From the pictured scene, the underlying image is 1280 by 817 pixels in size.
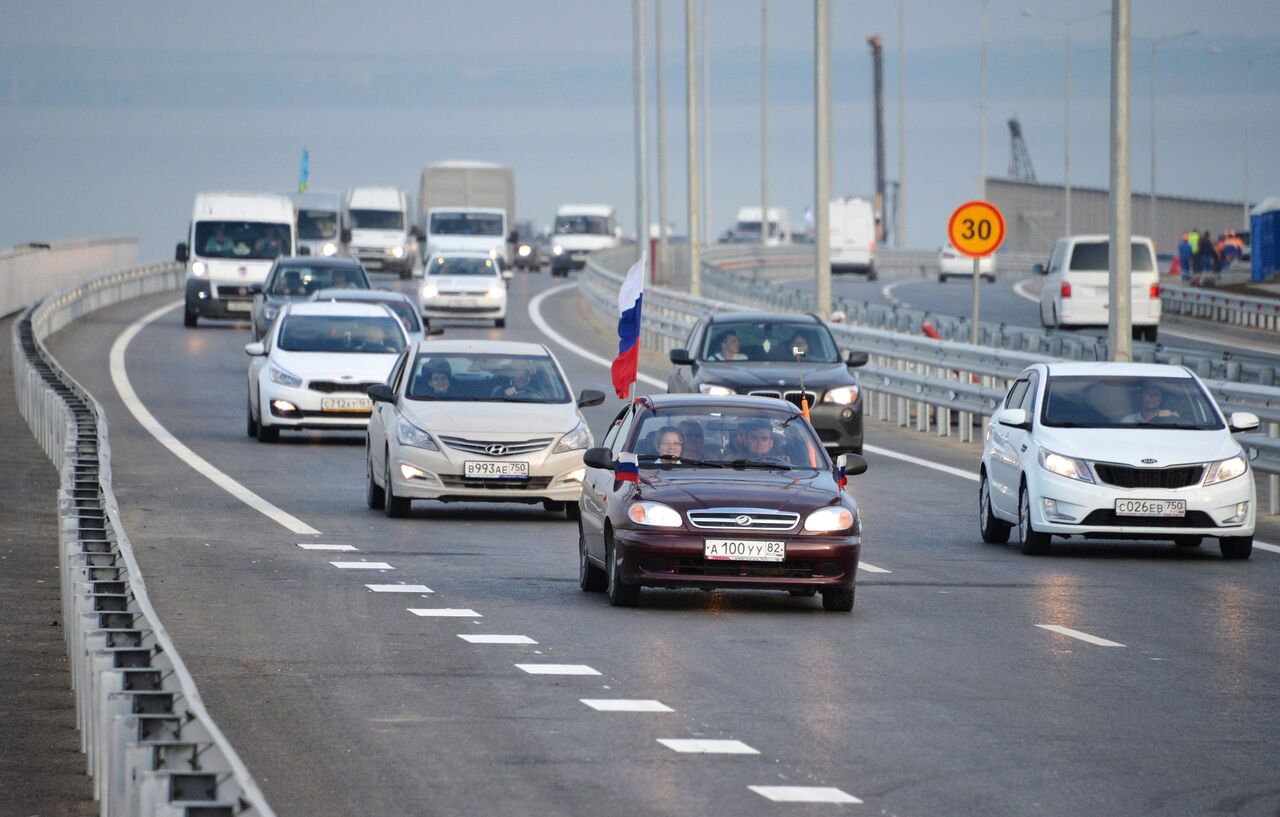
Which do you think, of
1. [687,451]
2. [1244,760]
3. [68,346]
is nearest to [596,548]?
[687,451]

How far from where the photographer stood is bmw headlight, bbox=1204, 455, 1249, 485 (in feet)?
59.0

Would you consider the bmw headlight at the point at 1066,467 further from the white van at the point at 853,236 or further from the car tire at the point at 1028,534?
the white van at the point at 853,236

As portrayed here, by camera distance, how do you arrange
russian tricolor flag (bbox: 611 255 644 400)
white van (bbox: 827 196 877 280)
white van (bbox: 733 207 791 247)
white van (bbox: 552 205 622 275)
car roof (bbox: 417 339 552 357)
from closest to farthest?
1. car roof (bbox: 417 339 552 357)
2. russian tricolor flag (bbox: 611 255 644 400)
3. white van (bbox: 552 205 622 275)
4. white van (bbox: 827 196 877 280)
5. white van (bbox: 733 207 791 247)

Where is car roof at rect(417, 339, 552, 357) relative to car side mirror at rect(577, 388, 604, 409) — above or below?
above

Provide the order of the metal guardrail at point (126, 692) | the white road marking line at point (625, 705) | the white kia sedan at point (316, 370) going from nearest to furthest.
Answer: the metal guardrail at point (126, 692) → the white road marking line at point (625, 705) → the white kia sedan at point (316, 370)

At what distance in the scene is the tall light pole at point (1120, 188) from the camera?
26219 mm

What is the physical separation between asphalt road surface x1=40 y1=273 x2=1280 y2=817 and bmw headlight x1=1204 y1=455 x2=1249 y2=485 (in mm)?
613

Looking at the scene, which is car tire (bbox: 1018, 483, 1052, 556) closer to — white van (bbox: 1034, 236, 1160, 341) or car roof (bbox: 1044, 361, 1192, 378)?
car roof (bbox: 1044, 361, 1192, 378)

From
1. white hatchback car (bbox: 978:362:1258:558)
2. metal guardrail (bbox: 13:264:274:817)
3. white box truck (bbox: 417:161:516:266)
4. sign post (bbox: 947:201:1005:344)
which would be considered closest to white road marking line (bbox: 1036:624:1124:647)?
white hatchback car (bbox: 978:362:1258:558)

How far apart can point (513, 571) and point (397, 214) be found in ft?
200

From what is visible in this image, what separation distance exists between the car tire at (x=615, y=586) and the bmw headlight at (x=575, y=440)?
5700mm

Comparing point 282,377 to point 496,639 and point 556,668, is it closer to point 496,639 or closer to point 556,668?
point 496,639

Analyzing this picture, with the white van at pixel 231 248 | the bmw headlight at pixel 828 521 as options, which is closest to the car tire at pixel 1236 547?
the bmw headlight at pixel 828 521

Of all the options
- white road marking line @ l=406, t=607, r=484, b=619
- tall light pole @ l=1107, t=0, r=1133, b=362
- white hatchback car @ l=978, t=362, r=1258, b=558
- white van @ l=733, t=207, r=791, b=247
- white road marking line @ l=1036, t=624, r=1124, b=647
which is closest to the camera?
white road marking line @ l=1036, t=624, r=1124, b=647
